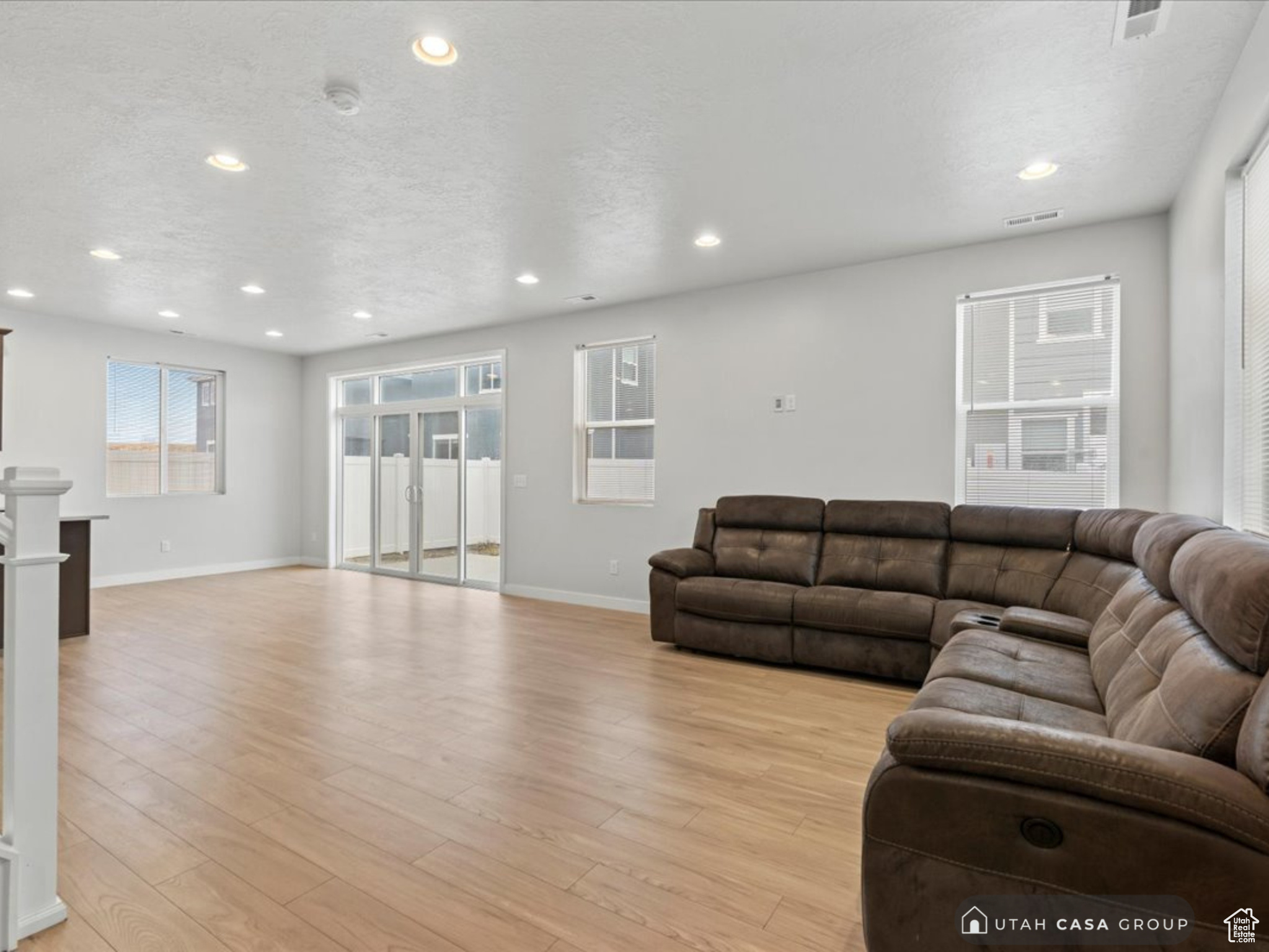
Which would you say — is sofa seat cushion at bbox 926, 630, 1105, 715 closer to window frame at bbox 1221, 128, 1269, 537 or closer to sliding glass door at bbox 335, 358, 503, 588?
window frame at bbox 1221, 128, 1269, 537

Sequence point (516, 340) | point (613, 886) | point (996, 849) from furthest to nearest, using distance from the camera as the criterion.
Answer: point (516, 340) < point (613, 886) < point (996, 849)

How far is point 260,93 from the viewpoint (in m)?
2.52

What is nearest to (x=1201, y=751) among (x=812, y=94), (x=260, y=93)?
(x=812, y=94)

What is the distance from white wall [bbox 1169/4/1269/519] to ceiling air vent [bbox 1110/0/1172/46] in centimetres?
31

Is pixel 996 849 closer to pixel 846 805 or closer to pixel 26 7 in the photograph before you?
pixel 846 805

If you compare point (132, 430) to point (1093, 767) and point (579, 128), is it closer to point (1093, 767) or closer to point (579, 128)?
point (579, 128)

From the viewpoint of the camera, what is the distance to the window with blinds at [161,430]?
6.64 meters

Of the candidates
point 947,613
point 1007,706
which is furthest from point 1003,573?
point 1007,706

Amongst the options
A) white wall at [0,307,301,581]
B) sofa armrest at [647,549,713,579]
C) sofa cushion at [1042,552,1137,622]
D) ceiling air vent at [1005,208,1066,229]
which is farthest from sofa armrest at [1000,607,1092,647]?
white wall at [0,307,301,581]

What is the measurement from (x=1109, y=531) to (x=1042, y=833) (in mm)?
2439

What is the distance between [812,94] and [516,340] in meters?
4.36

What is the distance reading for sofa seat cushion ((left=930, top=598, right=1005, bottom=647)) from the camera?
3.40 metres

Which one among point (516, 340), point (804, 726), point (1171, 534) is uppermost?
point (516, 340)

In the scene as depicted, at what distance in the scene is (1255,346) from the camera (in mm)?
2396
